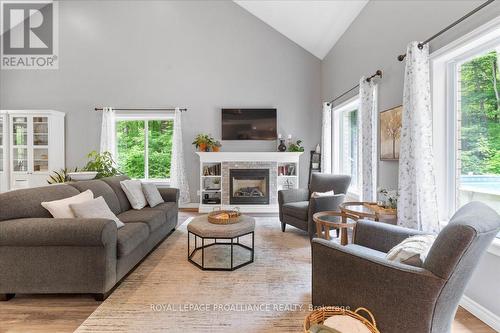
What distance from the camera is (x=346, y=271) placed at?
5.09 ft

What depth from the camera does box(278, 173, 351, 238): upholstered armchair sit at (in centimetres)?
355

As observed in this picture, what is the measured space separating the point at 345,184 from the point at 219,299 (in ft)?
8.71

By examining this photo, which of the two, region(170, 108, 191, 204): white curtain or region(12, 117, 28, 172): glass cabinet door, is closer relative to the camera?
region(12, 117, 28, 172): glass cabinet door

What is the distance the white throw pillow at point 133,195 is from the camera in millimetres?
3631

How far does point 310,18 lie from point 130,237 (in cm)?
465

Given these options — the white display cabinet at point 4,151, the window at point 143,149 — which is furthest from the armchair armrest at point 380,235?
the white display cabinet at point 4,151

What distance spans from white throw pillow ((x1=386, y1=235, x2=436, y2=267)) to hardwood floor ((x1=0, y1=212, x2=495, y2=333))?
81cm

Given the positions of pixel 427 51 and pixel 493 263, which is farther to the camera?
pixel 427 51

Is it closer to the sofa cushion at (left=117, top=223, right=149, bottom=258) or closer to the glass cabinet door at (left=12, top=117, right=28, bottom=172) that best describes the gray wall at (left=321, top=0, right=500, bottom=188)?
the sofa cushion at (left=117, top=223, right=149, bottom=258)

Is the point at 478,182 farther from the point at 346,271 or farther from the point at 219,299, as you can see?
the point at 219,299

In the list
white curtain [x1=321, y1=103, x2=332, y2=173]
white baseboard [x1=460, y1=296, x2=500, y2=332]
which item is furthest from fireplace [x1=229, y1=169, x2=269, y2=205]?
white baseboard [x1=460, y1=296, x2=500, y2=332]

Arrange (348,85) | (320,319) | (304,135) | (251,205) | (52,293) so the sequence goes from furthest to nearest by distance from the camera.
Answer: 1. (304,135)
2. (251,205)
3. (348,85)
4. (52,293)
5. (320,319)

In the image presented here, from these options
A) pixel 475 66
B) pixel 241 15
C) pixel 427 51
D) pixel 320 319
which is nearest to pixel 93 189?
pixel 320 319

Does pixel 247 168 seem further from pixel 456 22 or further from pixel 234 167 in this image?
pixel 456 22
